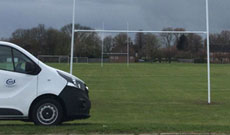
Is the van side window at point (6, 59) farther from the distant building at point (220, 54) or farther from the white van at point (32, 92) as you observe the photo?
the distant building at point (220, 54)

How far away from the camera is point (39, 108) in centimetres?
671

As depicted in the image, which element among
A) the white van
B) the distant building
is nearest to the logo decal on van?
the white van

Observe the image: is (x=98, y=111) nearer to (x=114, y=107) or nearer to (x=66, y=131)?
(x=114, y=107)

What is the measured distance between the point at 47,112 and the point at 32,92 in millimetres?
523

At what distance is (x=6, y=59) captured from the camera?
6754 millimetres

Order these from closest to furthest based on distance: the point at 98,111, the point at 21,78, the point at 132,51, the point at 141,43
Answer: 1. the point at 21,78
2. the point at 98,111
3. the point at 141,43
4. the point at 132,51

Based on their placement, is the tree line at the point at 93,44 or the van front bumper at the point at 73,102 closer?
the van front bumper at the point at 73,102

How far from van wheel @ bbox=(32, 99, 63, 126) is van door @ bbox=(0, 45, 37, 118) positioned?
19 centimetres

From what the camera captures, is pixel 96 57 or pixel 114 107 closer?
pixel 114 107

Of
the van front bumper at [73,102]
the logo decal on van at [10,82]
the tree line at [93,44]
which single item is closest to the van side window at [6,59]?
the logo decal on van at [10,82]

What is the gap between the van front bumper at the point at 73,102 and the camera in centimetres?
679

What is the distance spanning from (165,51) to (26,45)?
3023 centimetres

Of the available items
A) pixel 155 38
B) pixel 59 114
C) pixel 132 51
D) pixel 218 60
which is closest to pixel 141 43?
pixel 155 38

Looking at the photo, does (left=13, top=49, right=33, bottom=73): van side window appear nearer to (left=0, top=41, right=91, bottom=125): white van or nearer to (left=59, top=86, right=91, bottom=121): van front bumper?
(left=0, top=41, right=91, bottom=125): white van
